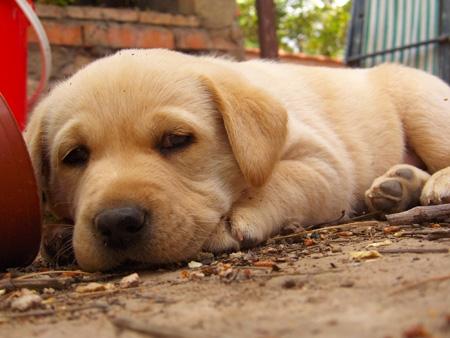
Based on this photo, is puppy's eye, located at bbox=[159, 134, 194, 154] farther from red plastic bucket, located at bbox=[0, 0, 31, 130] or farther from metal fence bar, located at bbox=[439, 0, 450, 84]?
metal fence bar, located at bbox=[439, 0, 450, 84]

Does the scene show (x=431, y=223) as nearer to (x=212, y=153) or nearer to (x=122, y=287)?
(x=212, y=153)

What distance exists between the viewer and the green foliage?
54.9 feet

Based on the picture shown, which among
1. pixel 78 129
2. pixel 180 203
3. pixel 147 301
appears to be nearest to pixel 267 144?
pixel 180 203

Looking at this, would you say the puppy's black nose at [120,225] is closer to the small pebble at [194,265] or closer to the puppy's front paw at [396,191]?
the small pebble at [194,265]

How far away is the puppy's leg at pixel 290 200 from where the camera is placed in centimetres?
318

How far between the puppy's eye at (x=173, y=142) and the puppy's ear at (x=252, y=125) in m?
0.24

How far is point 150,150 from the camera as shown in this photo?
10.3 ft

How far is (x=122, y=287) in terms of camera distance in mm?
2486

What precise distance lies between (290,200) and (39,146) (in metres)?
1.40

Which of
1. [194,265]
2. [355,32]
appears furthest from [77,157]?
[355,32]

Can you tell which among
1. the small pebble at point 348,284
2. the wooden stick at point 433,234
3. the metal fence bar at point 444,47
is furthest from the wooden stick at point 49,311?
the metal fence bar at point 444,47

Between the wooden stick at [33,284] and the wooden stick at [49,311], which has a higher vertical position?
the wooden stick at [49,311]

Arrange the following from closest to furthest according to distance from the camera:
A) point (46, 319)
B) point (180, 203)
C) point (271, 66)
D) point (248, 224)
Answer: point (46, 319)
point (180, 203)
point (248, 224)
point (271, 66)

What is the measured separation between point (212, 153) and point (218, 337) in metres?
1.86
